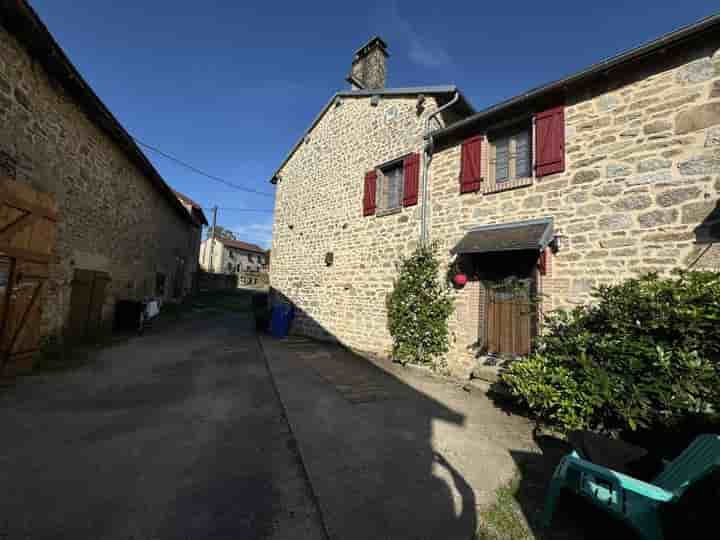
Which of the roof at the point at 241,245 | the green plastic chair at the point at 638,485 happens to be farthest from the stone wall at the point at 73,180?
the roof at the point at 241,245

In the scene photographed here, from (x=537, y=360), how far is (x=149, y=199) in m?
12.5

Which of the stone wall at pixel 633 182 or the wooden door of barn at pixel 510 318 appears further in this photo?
the wooden door of barn at pixel 510 318

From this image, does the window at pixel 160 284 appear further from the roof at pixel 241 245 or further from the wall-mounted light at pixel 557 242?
the roof at pixel 241 245

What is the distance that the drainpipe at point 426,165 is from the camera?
22.5 ft

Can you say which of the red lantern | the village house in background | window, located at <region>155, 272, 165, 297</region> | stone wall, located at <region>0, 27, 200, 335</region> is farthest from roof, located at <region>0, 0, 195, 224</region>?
the red lantern

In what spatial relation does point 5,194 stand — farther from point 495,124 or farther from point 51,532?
point 495,124

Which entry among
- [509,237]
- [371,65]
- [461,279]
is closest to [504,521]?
[509,237]

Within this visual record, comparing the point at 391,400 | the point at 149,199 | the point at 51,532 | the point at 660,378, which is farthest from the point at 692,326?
the point at 149,199

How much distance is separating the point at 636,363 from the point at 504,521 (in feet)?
7.71

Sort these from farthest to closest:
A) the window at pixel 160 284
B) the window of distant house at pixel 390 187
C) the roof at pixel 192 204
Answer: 1. the roof at pixel 192 204
2. the window at pixel 160 284
3. the window of distant house at pixel 390 187

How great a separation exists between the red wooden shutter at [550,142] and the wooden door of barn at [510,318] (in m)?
1.93

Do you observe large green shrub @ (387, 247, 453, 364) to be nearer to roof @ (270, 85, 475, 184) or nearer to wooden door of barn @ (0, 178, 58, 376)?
roof @ (270, 85, 475, 184)

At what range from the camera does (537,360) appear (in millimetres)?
4074

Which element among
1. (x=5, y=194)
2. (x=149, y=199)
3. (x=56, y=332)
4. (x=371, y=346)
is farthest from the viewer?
(x=149, y=199)
